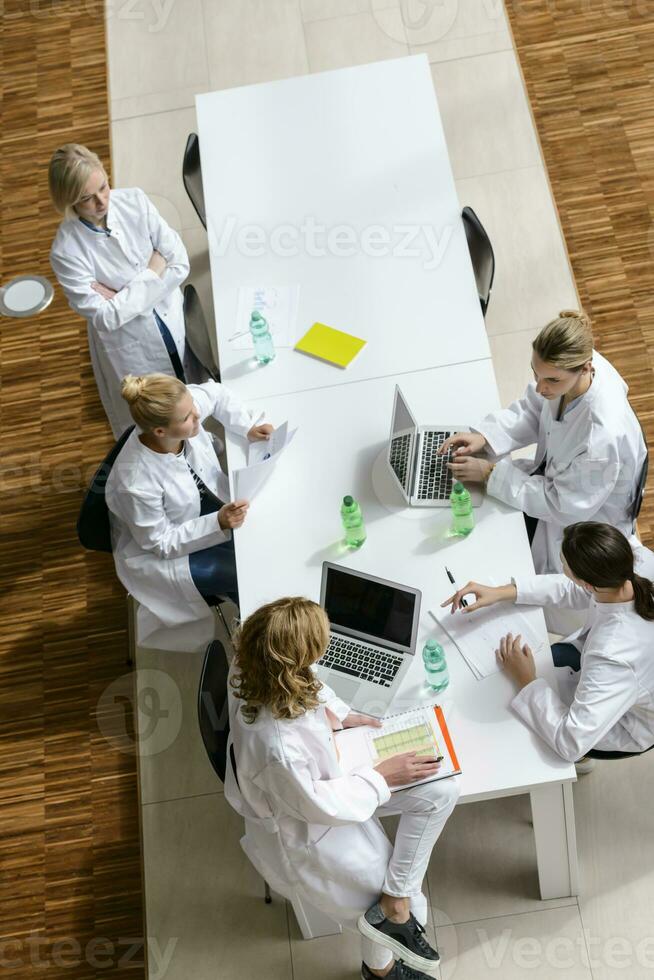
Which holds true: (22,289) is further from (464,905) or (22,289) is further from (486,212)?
(464,905)

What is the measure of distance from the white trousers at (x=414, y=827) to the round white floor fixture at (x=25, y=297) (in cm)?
261

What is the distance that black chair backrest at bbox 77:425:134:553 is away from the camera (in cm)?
345

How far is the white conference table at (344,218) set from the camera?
3.69 metres

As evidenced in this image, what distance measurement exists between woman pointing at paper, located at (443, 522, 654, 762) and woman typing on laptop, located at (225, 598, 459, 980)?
33 centimetres

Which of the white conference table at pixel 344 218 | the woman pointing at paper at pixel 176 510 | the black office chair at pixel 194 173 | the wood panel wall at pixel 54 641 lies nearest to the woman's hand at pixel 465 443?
the white conference table at pixel 344 218

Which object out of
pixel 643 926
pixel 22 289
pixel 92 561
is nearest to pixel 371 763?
pixel 643 926

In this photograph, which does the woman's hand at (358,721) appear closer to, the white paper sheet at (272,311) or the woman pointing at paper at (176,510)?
the woman pointing at paper at (176,510)

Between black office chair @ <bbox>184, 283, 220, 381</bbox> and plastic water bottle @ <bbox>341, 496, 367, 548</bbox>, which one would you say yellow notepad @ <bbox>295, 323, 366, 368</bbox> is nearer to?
black office chair @ <bbox>184, 283, 220, 381</bbox>

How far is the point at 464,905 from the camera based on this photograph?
3375 mm

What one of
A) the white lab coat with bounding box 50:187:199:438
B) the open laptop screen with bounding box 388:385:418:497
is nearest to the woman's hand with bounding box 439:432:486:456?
the open laptop screen with bounding box 388:385:418:497

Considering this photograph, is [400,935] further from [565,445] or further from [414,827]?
[565,445]

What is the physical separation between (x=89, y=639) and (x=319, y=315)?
173 cm

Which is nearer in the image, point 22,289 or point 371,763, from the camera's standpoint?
point 371,763

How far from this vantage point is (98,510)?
11.5 ft
